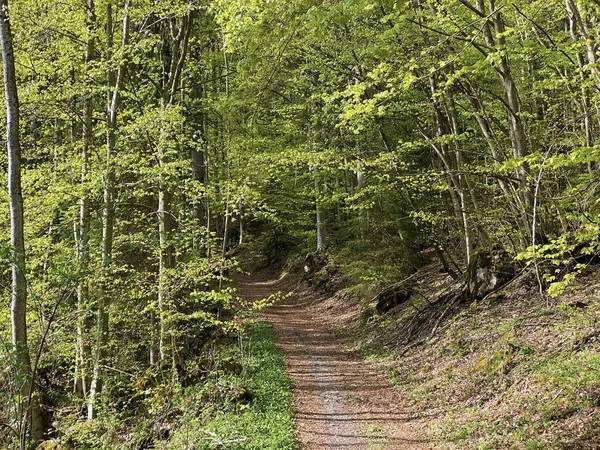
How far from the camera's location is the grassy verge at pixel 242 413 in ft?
21.5

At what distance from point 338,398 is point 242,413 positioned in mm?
1900

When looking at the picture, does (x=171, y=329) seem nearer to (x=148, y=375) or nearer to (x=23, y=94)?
(x=148, y=375)

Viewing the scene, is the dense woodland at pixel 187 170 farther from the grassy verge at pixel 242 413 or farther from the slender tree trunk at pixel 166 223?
the grassy verge at pixel 242 413

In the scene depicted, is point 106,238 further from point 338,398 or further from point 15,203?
point 338,398

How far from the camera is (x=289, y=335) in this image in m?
13.8

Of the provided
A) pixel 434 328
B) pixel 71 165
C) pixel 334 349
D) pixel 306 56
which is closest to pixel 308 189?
pixel 306 56

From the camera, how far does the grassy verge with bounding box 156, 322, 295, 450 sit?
6.55 metres

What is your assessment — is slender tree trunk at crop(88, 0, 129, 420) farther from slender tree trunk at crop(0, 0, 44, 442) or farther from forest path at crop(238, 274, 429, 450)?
forest path at crop(238, 274, 429, 450)

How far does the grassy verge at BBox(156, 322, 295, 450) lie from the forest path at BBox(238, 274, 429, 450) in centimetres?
30

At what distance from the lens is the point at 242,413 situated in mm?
7762

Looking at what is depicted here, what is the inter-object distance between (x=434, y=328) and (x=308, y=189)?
35.7ft

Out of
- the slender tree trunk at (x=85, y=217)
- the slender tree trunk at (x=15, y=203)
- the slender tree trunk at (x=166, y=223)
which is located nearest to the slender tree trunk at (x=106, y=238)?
the slender tree trunk at (x=85, y=217)

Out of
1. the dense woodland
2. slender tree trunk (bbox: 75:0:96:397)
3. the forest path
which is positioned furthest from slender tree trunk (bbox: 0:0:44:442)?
the forest path

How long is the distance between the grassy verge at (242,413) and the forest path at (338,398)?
11.7 inches
